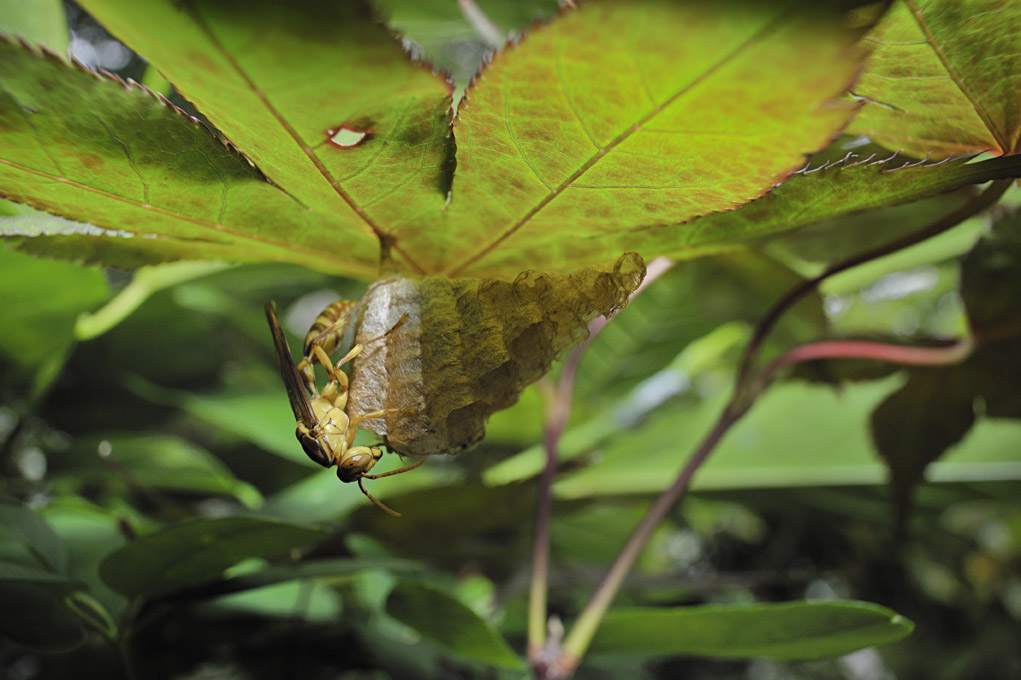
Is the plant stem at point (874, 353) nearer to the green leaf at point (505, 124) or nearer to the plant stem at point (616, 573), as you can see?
the plant stem at point (616, 573)

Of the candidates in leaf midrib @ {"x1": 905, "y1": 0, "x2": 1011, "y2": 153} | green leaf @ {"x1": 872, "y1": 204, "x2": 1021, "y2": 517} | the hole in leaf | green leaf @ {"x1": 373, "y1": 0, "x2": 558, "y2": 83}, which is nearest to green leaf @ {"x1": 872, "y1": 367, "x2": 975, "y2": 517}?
green leaf @ {"x1": 872, "y1": 204, "x2": 1021, "y2": 517}

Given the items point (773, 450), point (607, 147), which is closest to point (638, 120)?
point (607, 147)

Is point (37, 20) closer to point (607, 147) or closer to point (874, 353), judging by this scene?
point (607, 147)

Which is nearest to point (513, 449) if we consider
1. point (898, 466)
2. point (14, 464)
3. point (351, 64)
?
point (898, 466)

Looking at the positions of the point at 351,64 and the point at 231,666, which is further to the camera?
the point at 231,666

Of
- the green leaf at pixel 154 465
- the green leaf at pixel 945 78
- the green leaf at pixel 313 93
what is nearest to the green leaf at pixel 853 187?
the green leaf at pixel 945 78

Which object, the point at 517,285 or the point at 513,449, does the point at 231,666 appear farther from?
the point at 517,285
